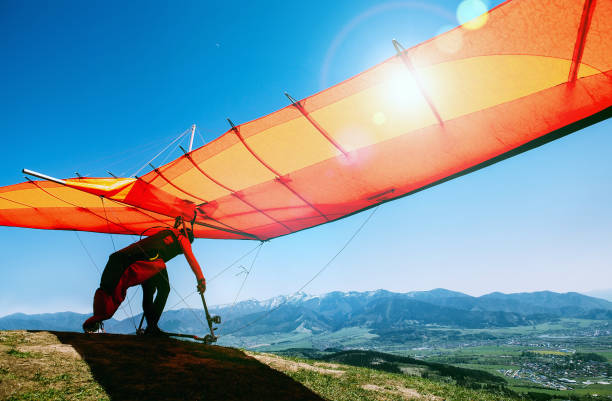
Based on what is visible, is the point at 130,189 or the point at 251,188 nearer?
the point at 130,189

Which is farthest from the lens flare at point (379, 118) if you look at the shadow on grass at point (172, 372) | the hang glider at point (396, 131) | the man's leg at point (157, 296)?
the man's leg at point (157, 296)

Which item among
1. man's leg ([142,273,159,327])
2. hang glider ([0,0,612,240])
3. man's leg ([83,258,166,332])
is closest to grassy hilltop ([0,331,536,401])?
man's leg ([83,258,166,332])

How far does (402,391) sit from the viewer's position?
646cm

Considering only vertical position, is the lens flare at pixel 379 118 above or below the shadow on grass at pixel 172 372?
above

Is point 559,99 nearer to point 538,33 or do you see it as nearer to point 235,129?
point 538,33

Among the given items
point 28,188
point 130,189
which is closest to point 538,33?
point 130,189

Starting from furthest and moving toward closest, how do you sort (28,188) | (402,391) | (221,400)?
(28,188) → (402,391) → (221,400)

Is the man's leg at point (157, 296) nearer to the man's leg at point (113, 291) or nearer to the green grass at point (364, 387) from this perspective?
the man's leg at point (113, 291)

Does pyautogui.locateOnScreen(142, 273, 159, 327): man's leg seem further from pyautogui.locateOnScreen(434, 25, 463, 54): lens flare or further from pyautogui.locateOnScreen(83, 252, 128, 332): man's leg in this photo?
pyautogui.locateOnScreen(434, 25, 463, 54): lens flare

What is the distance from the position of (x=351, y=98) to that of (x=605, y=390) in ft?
388

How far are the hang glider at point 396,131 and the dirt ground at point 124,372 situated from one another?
3.29 m

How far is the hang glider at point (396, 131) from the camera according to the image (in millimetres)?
3975

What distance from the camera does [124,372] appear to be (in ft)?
15.2

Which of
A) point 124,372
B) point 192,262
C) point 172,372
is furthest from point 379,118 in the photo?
point 124,372
